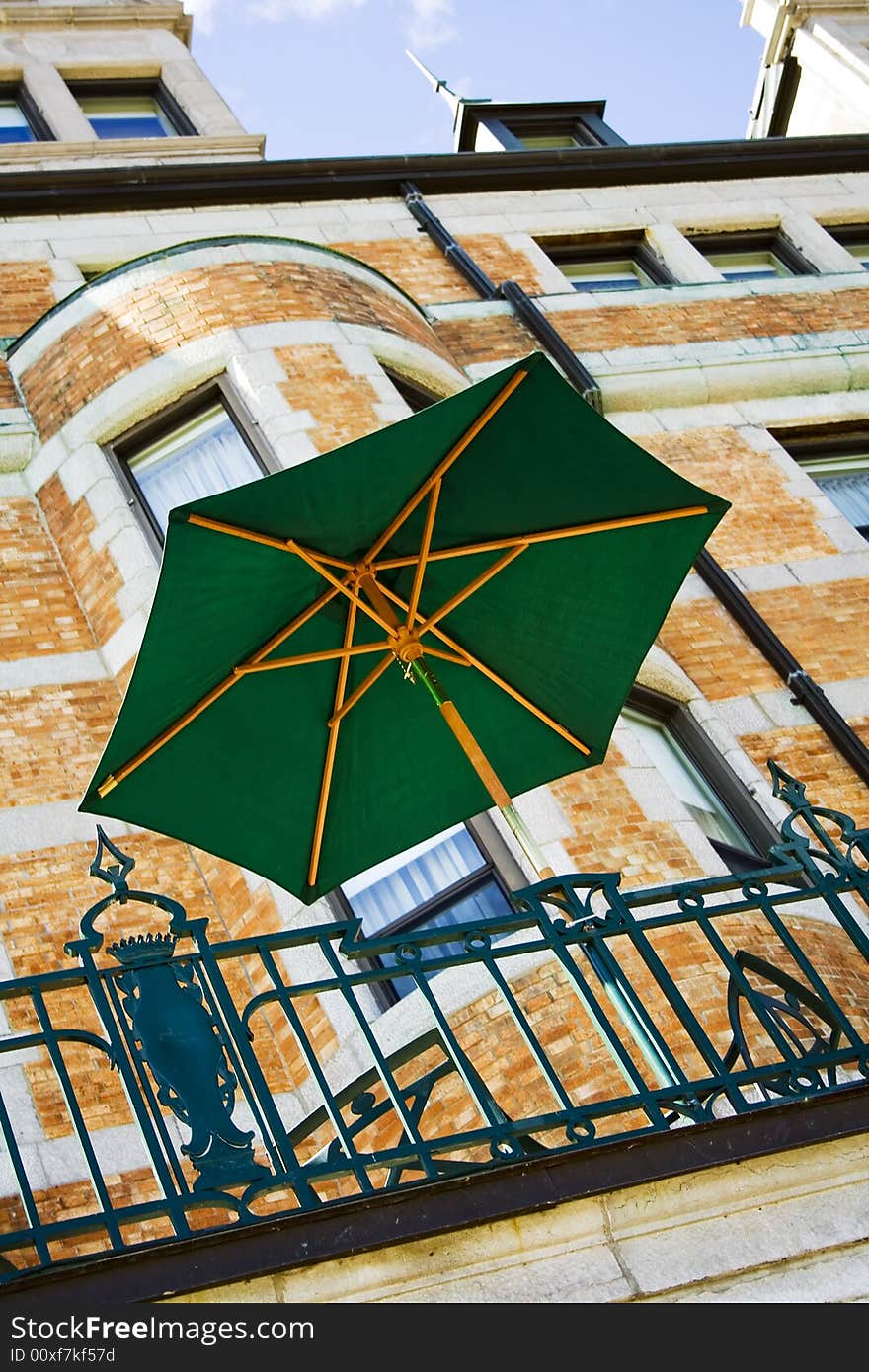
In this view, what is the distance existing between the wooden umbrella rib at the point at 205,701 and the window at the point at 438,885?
236 cm

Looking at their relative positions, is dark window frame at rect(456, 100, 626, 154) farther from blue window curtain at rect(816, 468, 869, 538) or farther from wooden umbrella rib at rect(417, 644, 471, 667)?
wooden umbrella rib at rect(417, 644, 471, 667)

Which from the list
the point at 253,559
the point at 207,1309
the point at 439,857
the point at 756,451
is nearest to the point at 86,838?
the point at 439,857

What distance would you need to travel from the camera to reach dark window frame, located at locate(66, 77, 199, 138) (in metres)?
19.8

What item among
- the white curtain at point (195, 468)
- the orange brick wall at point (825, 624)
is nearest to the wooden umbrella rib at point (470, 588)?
the white curtain at point (195, 468)

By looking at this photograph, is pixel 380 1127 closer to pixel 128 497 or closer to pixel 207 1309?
pixel 207 1309

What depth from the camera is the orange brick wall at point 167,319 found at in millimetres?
12133

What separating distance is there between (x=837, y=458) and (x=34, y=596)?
24.1 feet

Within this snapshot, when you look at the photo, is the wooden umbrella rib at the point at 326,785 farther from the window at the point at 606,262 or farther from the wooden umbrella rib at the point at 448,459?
the window at the point at 606,262

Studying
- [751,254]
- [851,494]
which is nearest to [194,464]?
[851,494]

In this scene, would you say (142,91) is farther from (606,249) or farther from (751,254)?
(751,254)

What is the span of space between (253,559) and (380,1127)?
3105 mm

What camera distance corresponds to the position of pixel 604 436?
7.11m

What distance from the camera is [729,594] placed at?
1235cm

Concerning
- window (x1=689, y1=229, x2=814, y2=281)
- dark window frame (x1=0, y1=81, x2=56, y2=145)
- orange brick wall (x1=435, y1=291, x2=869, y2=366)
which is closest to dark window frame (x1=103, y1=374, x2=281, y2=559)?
orange brick wall (x1=435, y1=291, x2=869, y2=366)
